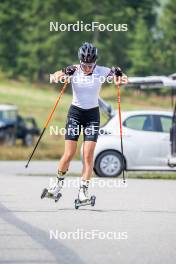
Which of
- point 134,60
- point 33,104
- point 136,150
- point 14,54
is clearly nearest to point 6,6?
point 14,54

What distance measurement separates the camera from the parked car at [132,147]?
919 inches

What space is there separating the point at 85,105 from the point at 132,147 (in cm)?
926

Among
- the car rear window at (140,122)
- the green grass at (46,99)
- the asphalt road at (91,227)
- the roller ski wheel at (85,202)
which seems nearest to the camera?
the asphalt road at (91,227)

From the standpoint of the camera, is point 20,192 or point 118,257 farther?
point 20,192

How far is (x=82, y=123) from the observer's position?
47.0ft

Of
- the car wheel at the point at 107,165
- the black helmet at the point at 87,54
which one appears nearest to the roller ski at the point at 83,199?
the black helmet at the point at 87,54

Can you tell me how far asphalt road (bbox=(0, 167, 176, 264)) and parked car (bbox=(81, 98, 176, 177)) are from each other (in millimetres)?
5077

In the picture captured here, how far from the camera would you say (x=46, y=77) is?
109750 mm

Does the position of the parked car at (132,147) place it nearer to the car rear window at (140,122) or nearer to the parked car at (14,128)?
the car rear window at (140,122)

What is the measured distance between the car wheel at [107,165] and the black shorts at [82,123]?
353 inches

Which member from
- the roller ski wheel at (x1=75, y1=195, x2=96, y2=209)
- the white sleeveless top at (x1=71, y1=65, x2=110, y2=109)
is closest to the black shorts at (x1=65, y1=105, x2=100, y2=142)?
the white sleeveless top at (x1=71, y1=65, x2=110, y2=109)

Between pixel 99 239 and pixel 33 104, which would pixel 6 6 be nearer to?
pixel 33 104

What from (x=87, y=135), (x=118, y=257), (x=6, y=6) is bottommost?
(x=118, y=257)

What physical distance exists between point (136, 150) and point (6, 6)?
93.5 metres
